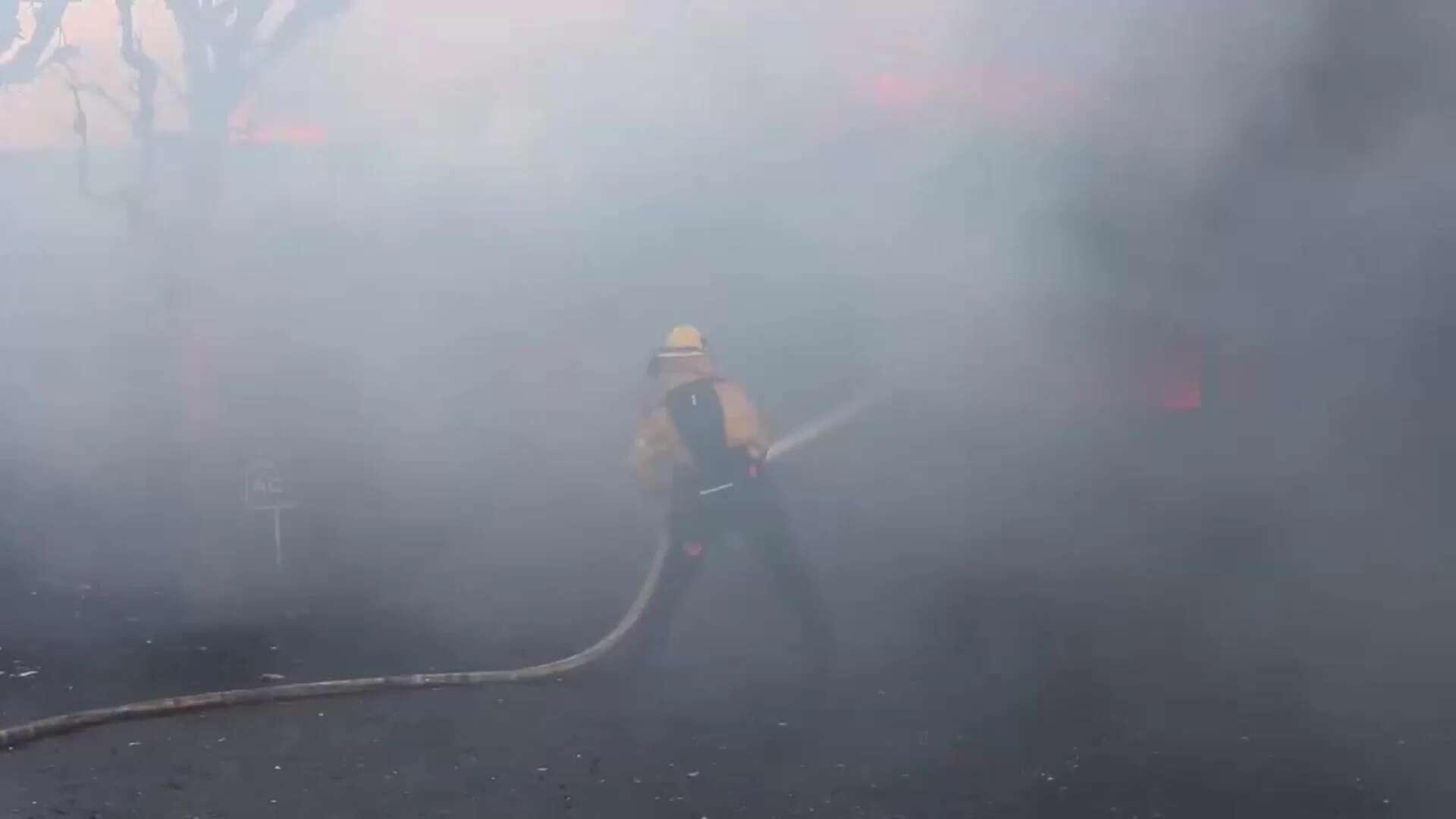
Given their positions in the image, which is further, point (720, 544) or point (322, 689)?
point (720, 544)

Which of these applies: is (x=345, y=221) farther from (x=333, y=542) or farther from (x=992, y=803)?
(x=992, y=803)

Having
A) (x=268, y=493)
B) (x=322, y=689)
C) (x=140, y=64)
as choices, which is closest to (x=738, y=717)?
(x=322, y=689)

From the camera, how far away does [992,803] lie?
3.25 metres

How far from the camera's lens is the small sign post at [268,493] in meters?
5.43

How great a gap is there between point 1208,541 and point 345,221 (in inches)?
156

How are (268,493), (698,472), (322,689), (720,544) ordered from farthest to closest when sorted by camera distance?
(268,493) → (720,544) → (698,472) → (322,689)

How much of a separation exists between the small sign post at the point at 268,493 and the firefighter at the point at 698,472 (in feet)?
5.50

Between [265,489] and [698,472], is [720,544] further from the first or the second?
[265,489]

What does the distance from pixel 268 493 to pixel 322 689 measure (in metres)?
1.72

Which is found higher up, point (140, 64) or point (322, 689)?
point (140, 64)

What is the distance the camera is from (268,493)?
5.43 m

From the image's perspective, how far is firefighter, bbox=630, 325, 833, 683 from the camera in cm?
434

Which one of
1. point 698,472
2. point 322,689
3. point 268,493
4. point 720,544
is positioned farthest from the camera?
point 268,493

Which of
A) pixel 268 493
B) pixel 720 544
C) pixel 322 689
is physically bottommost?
pixel 322 689
